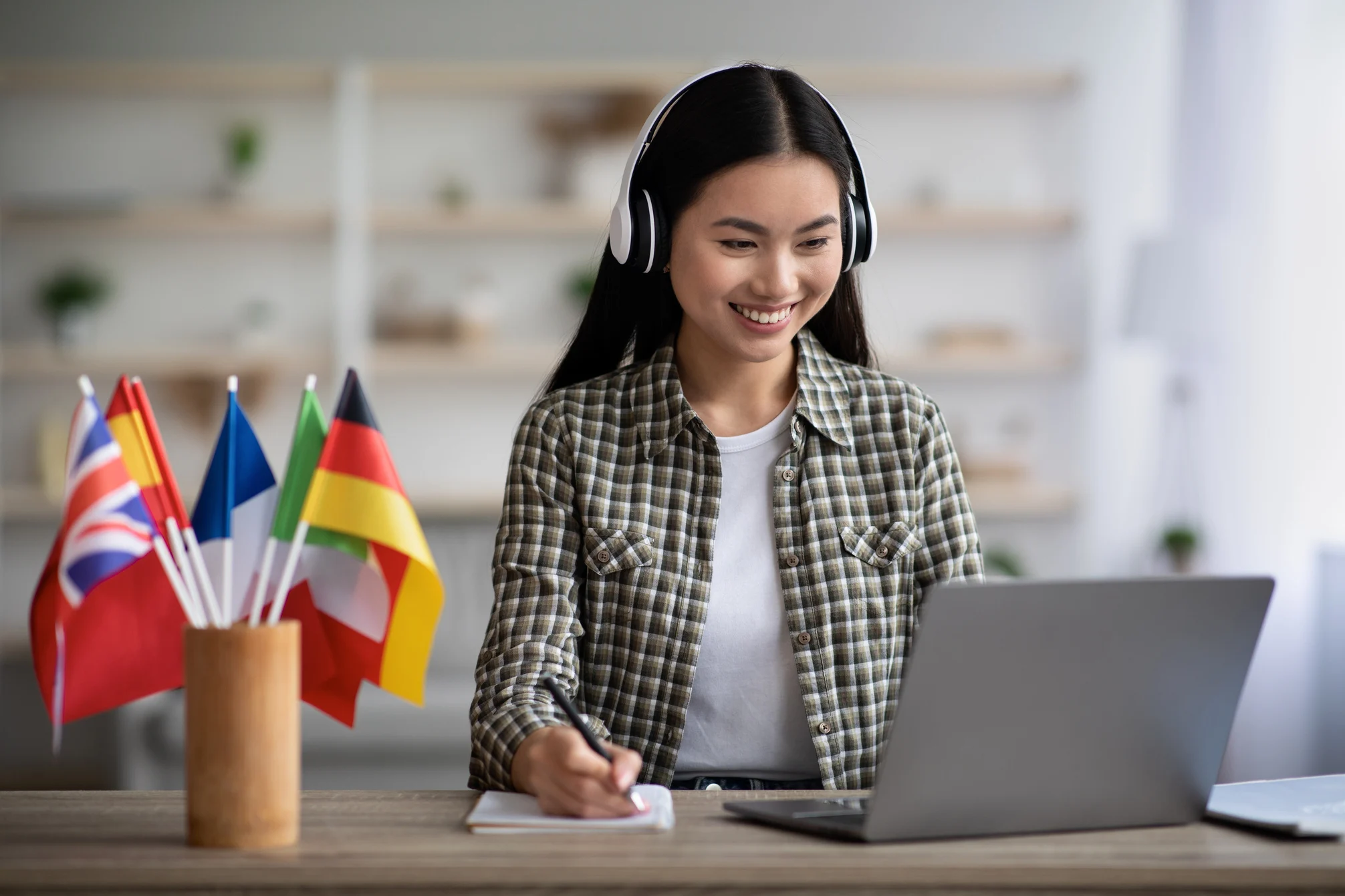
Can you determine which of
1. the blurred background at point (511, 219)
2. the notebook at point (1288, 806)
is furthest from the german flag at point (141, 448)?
the blurred background at point (511, 219)

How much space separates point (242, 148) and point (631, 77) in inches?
49.1

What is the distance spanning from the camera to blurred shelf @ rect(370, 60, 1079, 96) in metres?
4.21

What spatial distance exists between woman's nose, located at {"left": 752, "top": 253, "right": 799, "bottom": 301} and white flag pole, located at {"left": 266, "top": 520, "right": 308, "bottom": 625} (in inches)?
20.9

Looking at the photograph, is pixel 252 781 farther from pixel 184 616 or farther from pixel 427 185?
pixel 427 185

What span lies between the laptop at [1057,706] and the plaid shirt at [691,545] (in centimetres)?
38

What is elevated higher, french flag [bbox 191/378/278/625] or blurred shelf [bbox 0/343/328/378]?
blurred shelf [bbox 0/343/328/378]

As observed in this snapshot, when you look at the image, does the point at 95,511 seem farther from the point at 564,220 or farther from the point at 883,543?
the point at 564,220

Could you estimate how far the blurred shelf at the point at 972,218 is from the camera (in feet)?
14.0

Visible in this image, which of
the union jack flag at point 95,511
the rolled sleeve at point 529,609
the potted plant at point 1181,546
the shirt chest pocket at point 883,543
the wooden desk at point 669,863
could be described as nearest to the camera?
the wooden desk at point 669,863

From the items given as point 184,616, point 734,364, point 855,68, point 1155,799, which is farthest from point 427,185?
point 1155,799

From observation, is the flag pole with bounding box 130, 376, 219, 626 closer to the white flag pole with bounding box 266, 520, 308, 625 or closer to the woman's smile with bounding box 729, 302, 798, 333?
the white flag pole with bounding box 266, 520, 308, 625

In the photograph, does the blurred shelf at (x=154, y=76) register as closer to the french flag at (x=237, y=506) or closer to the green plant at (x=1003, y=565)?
the green plant at (x=1003, y=565)

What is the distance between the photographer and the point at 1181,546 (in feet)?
13.2

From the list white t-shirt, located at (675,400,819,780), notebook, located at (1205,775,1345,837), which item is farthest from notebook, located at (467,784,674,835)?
notebook, located at (1205,775,1345,837)
